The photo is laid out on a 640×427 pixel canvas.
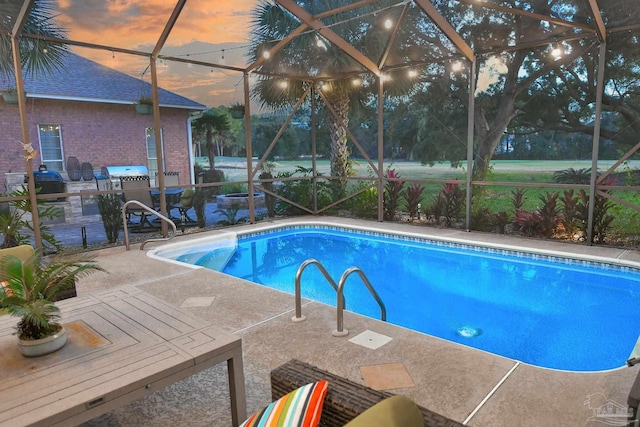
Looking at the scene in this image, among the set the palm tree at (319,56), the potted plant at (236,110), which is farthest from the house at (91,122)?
the palm tree at (319,56)

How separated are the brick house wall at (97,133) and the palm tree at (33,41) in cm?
219

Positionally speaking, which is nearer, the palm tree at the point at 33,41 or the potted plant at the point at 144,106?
the palm tree at the point at 33,41

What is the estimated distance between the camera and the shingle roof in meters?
9.34

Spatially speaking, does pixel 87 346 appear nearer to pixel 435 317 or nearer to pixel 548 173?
pixel 435 317

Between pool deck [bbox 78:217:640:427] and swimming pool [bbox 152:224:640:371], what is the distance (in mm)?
1108

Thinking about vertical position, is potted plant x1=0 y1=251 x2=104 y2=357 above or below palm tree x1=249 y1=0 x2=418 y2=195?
below

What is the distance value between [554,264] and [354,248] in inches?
131

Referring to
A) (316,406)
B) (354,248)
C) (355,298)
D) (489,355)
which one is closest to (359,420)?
(316,406)

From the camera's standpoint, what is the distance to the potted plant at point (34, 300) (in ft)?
6.23

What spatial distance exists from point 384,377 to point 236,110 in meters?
9.36

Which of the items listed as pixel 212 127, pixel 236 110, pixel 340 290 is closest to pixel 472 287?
pixel 340 290

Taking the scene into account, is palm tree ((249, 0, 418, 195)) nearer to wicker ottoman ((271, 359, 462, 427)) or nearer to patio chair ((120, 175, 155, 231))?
patio chair ((120, 175, 155, 231))

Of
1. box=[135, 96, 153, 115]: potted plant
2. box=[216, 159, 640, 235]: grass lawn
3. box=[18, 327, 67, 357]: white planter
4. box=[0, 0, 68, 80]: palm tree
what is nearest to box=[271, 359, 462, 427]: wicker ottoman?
box=[18, 327, 67, 357]: white planter

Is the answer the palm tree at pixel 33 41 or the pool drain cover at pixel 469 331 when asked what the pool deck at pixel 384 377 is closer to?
the pool drain cover at pixel 469 331
